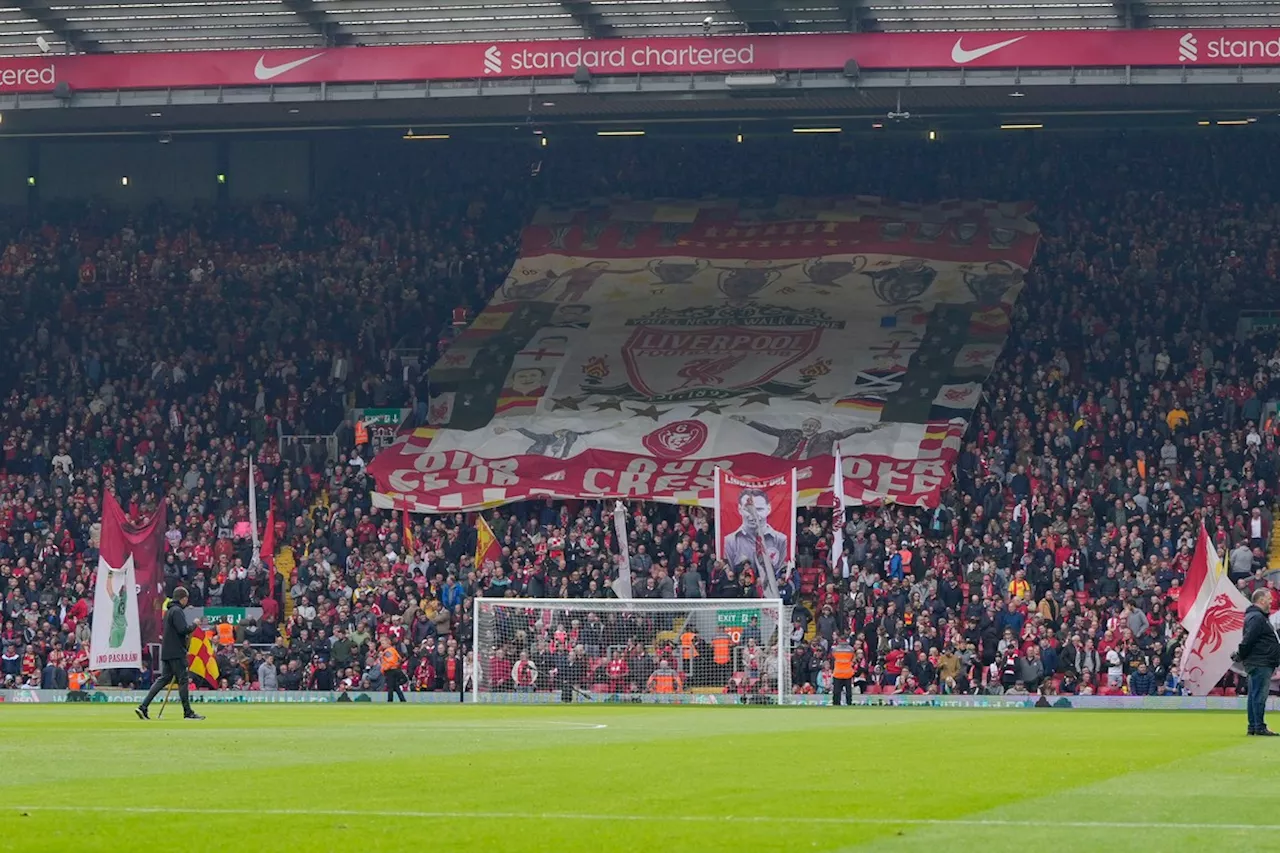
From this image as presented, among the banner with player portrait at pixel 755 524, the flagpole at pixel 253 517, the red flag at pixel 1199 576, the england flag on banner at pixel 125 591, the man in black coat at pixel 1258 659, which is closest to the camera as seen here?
the man in black coat at pixel 1258 659

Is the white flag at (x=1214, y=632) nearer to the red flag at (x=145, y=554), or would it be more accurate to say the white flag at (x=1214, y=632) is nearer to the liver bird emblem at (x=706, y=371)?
the liver bird emblem at (x=706, y=371)

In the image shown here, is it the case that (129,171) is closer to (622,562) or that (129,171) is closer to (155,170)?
(155,170)

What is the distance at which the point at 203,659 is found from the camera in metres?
38.6

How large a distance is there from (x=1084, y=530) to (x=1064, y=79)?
9626 millimetres

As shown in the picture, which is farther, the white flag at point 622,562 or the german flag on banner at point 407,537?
the german flag on banner at point 407,537

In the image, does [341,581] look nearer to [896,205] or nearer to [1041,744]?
[896,205]

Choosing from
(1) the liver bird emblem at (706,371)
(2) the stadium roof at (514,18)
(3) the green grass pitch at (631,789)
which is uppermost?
(2) the stadium roof at (514,18)

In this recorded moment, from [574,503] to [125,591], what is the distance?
1106 cm

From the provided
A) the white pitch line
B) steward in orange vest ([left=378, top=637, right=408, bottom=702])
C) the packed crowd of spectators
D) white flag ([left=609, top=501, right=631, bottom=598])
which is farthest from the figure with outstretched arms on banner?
the white pitch line

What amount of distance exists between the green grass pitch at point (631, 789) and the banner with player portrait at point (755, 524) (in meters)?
16.0

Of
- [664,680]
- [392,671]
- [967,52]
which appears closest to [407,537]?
[392,671]

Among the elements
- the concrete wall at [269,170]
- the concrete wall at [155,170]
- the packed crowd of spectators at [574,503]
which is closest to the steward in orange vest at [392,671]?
the packed crowd of spectators at [574,503]

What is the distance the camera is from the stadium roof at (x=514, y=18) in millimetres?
42031

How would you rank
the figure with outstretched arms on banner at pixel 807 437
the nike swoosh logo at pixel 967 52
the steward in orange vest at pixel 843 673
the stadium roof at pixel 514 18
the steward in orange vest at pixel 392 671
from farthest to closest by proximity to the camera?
the figure with outstretched arms on banner at pixel 807 437 → the nike swoosh logo at pixel 967 52 → the stadium roof at pixel 514 18 → the steward in orange vest at pixel 392 671 → the steward in orange vest at pixel 843 673
